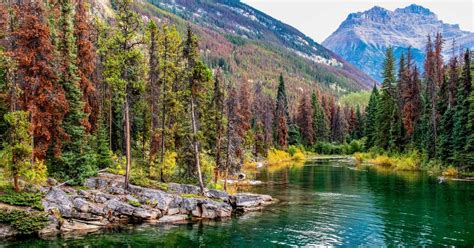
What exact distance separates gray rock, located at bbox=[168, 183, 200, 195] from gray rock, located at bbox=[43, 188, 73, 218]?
10.4 meters

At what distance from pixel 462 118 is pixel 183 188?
4978 centimetres

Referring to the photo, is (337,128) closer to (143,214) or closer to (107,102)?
(107,102)

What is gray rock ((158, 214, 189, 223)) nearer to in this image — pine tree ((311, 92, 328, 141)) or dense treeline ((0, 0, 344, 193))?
dense treeline ((0, 0, 344, 193))

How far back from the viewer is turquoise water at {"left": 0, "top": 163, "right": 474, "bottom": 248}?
96.2 ft

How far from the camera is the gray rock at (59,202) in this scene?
31.4 m

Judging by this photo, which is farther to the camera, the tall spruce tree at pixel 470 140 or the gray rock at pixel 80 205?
the tall spruce tree at pixel 470 140

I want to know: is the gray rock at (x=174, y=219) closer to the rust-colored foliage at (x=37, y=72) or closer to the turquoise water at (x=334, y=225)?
the turquoise water at (x=334, y=225)

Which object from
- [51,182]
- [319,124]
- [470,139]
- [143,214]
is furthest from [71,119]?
[319,124]

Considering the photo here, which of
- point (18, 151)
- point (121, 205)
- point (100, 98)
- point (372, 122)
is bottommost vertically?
point (121, 205)

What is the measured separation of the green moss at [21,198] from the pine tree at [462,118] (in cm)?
6010

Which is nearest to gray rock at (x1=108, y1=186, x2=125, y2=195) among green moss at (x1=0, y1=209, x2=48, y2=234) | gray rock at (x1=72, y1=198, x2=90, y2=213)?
gray rock at (x1=72, y1=198, x2=90, y2=213)

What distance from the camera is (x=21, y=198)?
100 feet

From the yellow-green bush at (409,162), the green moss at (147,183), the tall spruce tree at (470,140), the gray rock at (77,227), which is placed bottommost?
the gray rock at (77,227)

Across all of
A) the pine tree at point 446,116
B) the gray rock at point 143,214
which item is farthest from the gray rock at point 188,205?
the pine tree at point 446,116
